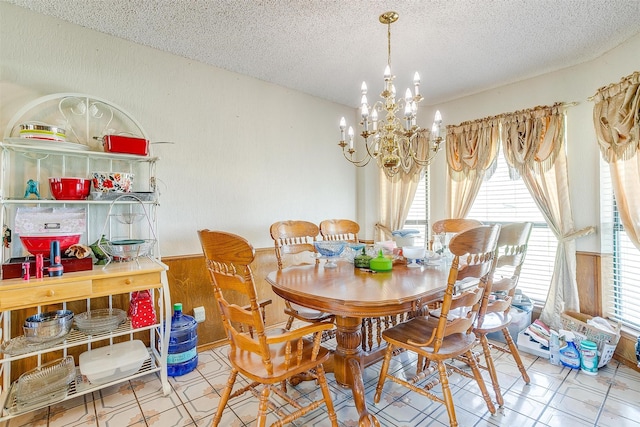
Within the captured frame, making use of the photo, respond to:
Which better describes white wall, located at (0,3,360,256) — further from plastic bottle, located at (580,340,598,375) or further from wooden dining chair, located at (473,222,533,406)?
plastic bottle, located at (580,340,598,375)

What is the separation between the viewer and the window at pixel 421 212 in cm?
388

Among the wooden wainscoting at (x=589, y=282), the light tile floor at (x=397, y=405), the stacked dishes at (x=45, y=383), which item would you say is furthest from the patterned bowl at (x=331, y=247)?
the wooden wainscoting at (x=589, y=282)

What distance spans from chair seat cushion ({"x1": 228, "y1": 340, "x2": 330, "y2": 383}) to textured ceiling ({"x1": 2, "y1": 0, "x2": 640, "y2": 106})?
2067 mm

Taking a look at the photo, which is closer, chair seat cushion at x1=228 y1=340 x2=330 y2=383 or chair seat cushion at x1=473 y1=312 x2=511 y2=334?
chair seat cushion at x1=228 y1=340 x2=330 y2=383

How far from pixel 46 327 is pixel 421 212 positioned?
11.9ft

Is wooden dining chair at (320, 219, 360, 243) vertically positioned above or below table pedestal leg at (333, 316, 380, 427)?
above

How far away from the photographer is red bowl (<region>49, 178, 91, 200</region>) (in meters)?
1.93

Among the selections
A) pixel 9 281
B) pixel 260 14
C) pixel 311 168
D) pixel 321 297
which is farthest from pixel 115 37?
pixel 321 297

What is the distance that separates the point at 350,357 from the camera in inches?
74.2

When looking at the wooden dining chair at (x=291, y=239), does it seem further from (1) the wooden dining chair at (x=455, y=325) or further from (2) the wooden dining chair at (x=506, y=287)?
(2) the wooden dining chair at (x=506, y=287)

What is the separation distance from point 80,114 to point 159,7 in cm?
93

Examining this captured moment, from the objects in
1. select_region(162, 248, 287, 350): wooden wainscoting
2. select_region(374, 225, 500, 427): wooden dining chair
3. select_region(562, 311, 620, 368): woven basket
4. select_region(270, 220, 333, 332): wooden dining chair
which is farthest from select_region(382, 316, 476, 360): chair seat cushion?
select_region(162, 248, 287, 350): wooden wainscoting

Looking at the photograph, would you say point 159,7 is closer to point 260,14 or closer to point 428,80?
point 260,14

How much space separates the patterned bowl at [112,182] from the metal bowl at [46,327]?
0.82 metres
